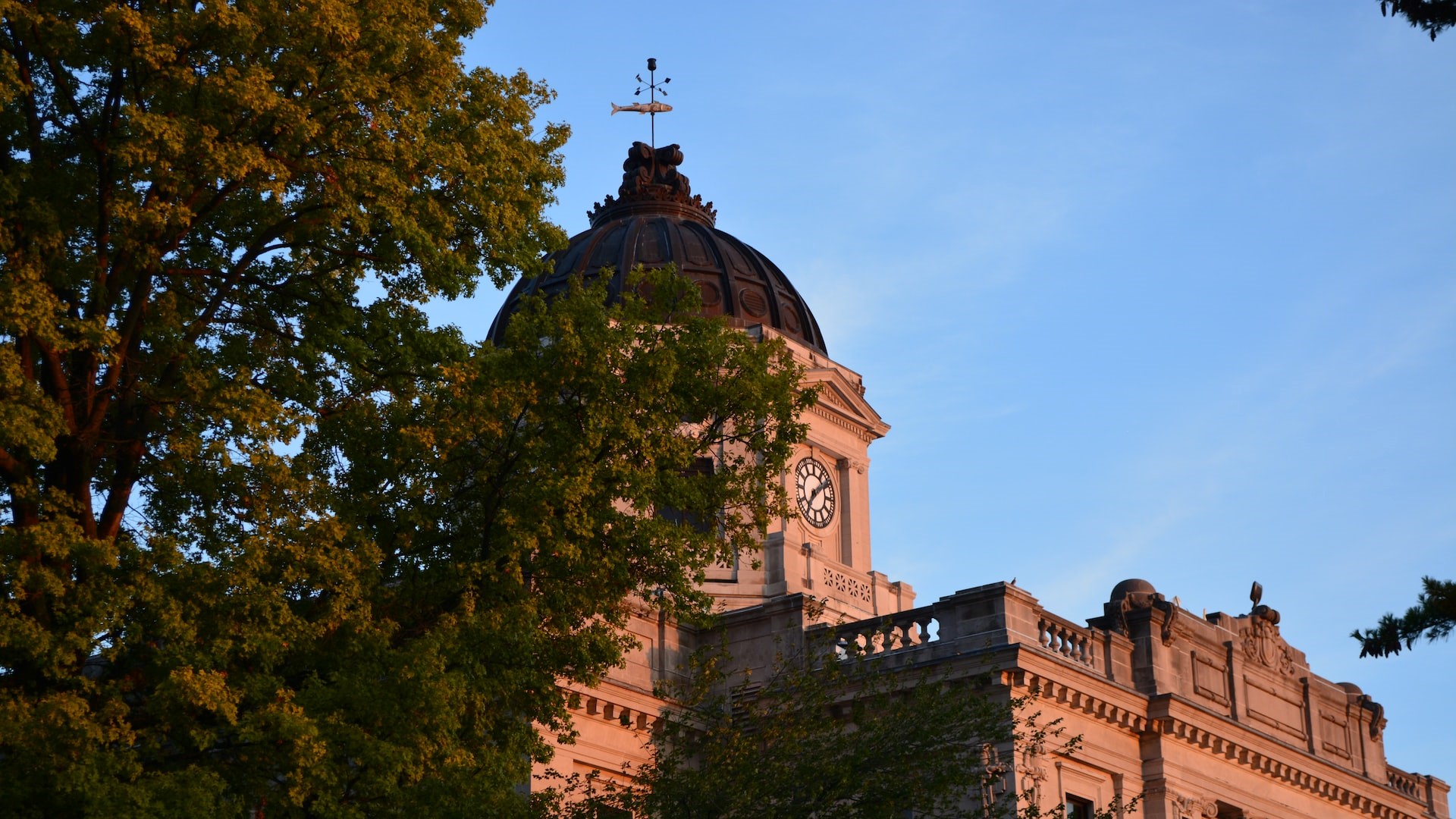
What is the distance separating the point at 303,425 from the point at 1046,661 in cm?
1579

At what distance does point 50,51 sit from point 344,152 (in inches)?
128

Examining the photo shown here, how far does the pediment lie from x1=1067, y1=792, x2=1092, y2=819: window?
15.6 meters

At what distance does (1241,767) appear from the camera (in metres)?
39.1

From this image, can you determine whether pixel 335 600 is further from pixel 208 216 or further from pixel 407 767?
pixel 208 216

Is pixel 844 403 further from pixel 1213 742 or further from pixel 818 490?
pixel 1213 742

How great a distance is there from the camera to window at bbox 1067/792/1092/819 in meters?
35.5

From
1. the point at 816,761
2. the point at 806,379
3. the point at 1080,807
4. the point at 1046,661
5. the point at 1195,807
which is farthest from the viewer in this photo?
the point at 806,379

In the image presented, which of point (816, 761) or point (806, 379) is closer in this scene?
point (816, 761)

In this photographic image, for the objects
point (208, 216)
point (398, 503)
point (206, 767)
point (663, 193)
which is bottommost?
point (206, 767)

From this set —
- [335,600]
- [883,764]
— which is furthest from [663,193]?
[335,600]

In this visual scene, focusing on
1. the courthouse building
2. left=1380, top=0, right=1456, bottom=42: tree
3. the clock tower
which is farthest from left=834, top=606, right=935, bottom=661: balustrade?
left=1380, top=0, right=1456, bottom=42: tree

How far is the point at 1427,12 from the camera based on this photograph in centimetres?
1748

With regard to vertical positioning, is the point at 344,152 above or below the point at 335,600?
above

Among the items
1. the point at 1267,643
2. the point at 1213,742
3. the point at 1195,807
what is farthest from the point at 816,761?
the point at 1267,643
